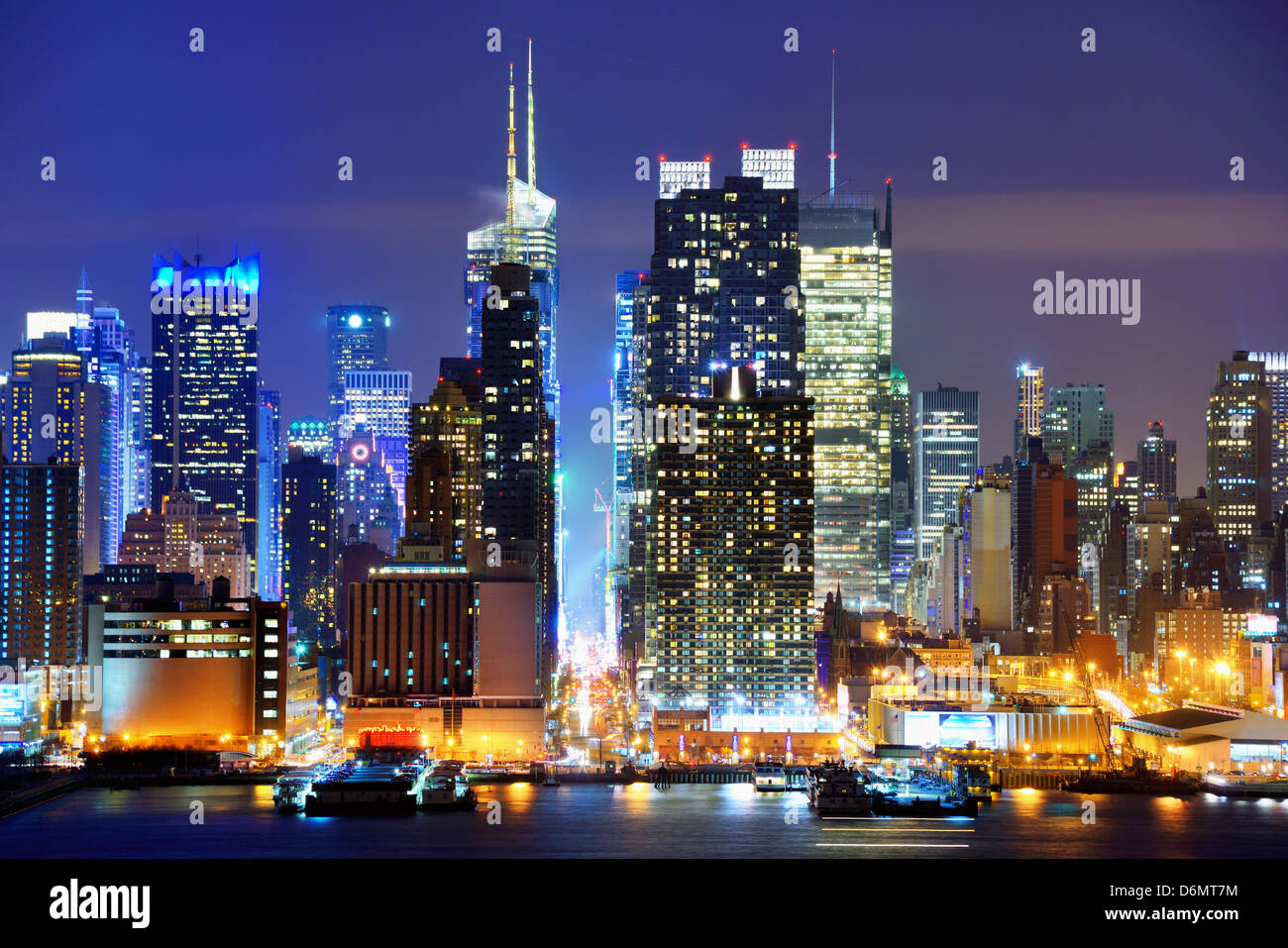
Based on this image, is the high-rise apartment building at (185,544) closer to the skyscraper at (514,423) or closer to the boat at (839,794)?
the skyscraper at (514,423)

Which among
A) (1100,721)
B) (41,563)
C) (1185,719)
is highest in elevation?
(41,563)

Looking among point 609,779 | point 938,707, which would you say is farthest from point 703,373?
point 609,779

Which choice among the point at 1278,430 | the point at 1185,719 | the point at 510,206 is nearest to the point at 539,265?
the point at 510,206

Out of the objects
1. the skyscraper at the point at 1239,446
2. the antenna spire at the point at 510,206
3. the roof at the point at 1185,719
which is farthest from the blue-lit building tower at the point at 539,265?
the roof at the point at 1185,719

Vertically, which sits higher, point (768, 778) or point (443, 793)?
point (443, 793)

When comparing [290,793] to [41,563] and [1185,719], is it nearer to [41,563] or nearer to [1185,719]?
[1185,719]

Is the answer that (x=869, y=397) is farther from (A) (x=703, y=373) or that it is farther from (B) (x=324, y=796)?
(B) (x=324, y=796)

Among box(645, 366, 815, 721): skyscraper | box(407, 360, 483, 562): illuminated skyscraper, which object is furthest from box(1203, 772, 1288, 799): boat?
box(407, 360, 483, 562): illuminated skyscraper
